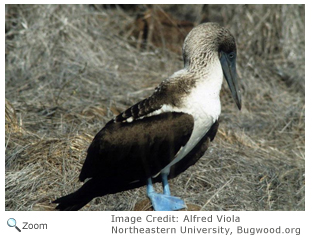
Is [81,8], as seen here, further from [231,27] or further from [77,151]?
[77,151]

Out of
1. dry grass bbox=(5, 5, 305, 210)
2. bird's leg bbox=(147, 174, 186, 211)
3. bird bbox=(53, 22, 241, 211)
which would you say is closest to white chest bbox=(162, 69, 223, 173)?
bird bbox=(53, 22, 241, 211)

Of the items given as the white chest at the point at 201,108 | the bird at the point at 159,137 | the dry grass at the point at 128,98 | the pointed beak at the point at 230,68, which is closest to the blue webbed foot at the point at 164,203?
the bird at the point at 159,137

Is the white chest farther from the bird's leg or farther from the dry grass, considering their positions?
the dry grass

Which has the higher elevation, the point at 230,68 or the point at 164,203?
the point at 230,68

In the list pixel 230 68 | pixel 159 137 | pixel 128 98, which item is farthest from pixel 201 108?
pixel 128 98

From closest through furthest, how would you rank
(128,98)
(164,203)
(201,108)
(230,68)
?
(201,108) → (164,203) → (230,68) → (128,98)

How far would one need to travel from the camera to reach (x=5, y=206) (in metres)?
5.06

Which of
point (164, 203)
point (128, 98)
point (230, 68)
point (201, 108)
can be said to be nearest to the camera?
point (201, 108)

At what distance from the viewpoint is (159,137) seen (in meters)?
4.45

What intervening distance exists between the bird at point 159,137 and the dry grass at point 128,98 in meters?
0.45

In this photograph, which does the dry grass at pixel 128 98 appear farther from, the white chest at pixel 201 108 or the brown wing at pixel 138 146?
the white chest at pixel 201 108

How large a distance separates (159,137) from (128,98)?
9.31 feet

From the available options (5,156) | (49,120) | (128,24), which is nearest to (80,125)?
(49,120)
